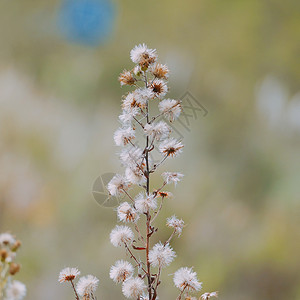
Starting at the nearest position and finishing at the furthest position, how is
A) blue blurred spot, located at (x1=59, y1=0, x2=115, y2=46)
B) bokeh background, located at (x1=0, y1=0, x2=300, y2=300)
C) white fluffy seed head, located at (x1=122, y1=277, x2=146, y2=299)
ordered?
white fluffy seed head, located at (x1=122, y1=277, x2=146, y2=299), bokeh background, located at (x1=0, y1=0, x2=300, y2=300), blue blurred spot, located at (x1=59, y1=0, x2=115, y2=46)

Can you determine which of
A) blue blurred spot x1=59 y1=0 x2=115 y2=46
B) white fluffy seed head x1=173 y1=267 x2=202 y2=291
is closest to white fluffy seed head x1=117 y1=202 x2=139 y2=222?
white fluffy seed head x1=173 y1=267 x2=202 y2=291

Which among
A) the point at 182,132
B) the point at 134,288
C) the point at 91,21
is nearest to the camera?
the point at 134,288

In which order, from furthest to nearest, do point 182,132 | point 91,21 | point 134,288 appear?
point 91,21 → point 182,132 → point 134,288

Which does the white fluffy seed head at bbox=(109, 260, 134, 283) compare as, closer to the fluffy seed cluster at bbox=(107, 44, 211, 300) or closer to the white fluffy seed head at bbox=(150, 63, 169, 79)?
the fluffy seed cluster at bbox=(107, 44, 211, 300)

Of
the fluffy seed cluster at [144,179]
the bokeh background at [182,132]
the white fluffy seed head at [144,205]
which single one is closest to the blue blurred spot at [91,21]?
the bokeh background at [182,132]

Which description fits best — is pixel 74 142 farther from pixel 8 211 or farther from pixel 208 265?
pixel 208 265

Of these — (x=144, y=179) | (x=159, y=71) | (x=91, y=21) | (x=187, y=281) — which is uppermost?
(x=91, y=21)

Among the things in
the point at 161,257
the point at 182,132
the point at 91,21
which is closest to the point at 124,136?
the point at 161,257

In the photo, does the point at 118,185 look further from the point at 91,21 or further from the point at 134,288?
the point at 91,21
